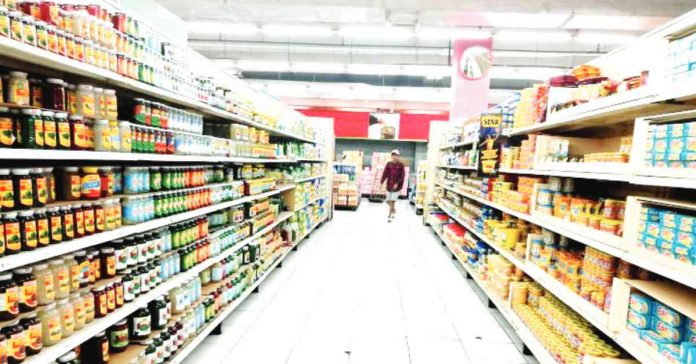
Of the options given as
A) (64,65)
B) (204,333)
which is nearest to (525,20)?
(204,333)

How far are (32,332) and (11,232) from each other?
445mm

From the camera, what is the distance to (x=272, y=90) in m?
14.8

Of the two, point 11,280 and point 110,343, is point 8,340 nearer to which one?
point 11,280

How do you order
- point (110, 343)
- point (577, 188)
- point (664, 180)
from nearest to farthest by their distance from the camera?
point (664, 180) < point (110, 343) < point (577, 188)

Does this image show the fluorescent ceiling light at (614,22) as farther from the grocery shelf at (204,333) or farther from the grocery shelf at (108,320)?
the grocery shelf at (108,320)

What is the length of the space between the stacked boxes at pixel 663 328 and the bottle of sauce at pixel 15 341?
2.77 m

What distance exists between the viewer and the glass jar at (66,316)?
5.82 feet

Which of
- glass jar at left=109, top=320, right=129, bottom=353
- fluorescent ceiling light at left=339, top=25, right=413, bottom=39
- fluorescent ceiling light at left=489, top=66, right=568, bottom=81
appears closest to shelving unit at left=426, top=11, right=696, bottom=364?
glass jar at left=109, top=320, right=129, bottom=353

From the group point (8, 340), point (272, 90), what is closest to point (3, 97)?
point (8, 340)

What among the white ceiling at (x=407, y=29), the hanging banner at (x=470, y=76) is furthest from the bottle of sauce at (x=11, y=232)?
the hanging banner at (x=470, y=76)

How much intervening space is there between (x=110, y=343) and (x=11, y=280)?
90cm

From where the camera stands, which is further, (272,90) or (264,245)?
(272,90)

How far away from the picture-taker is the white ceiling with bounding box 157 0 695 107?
6203 millimetres

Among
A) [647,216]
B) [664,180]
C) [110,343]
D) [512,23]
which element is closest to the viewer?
[664,180]
